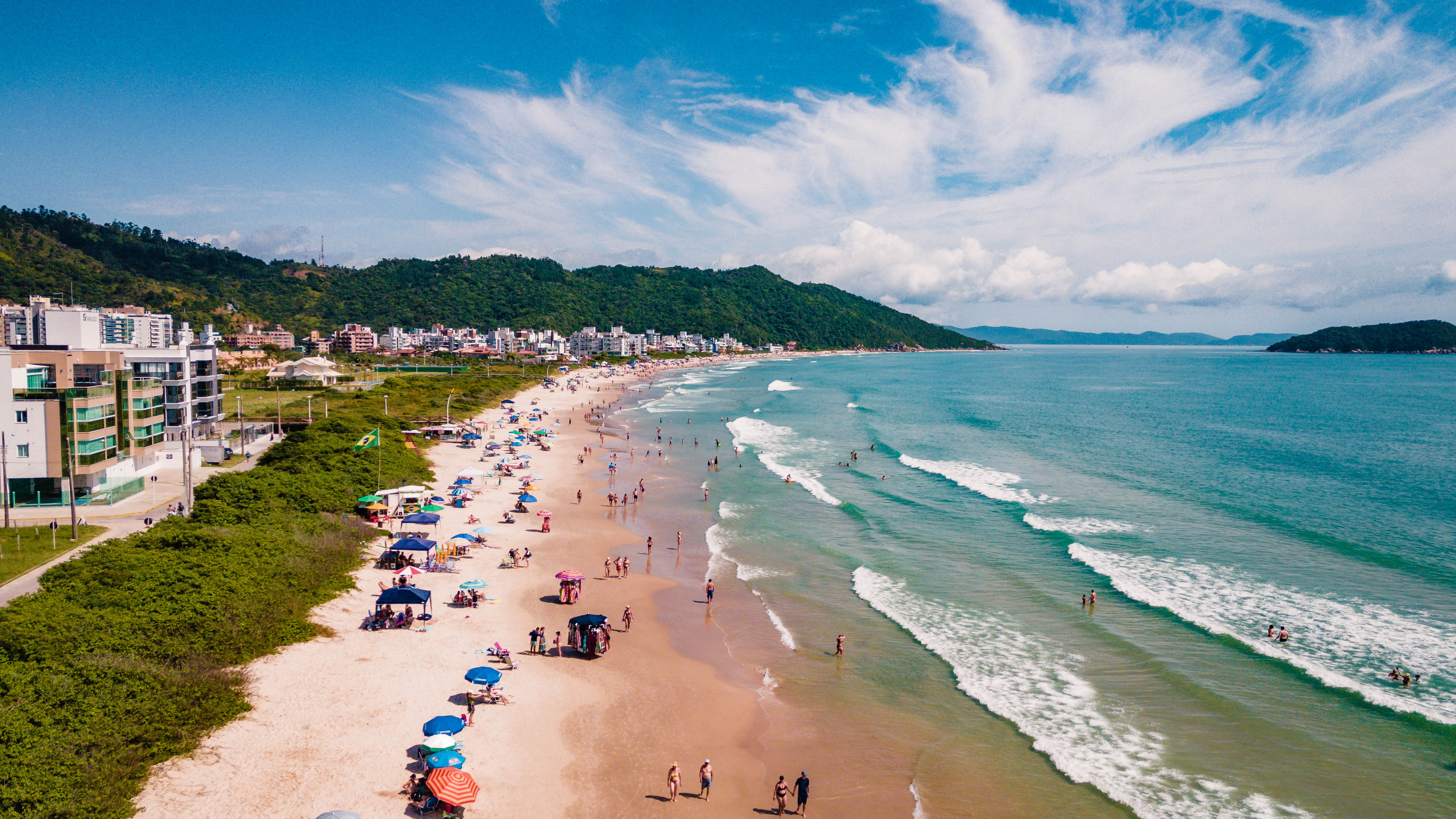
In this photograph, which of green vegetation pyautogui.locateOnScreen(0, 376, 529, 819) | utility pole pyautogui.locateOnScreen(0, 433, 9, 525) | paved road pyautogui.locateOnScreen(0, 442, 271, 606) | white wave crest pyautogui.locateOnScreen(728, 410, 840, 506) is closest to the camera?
green vegetation pyautogui.locateOnScreen(0, 376, 529, 819)

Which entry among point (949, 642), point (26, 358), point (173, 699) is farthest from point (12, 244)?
point (949, 642)

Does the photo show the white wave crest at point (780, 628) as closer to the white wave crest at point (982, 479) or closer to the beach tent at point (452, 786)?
the beach tent at point (452, 786)

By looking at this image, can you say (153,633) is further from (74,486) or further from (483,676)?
(74,486)

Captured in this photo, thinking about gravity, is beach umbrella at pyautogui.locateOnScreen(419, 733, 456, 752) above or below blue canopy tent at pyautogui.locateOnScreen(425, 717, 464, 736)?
below

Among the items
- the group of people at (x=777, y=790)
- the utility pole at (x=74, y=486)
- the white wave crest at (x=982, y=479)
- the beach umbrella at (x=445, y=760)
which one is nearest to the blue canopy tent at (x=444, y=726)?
the beach umbrella at (x=445, y=760)

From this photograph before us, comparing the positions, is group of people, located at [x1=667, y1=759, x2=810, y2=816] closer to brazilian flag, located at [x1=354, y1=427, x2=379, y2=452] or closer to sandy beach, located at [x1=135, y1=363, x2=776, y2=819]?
sandy beach, located at [x1=135, y1=363, x2=776, y2=819]

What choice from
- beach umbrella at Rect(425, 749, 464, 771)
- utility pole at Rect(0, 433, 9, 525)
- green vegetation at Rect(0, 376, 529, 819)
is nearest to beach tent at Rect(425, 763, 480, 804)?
beach umbrella at Rect(425, 749, 464, 771)

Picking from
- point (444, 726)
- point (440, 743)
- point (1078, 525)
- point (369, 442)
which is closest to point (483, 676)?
point (444, 726)
